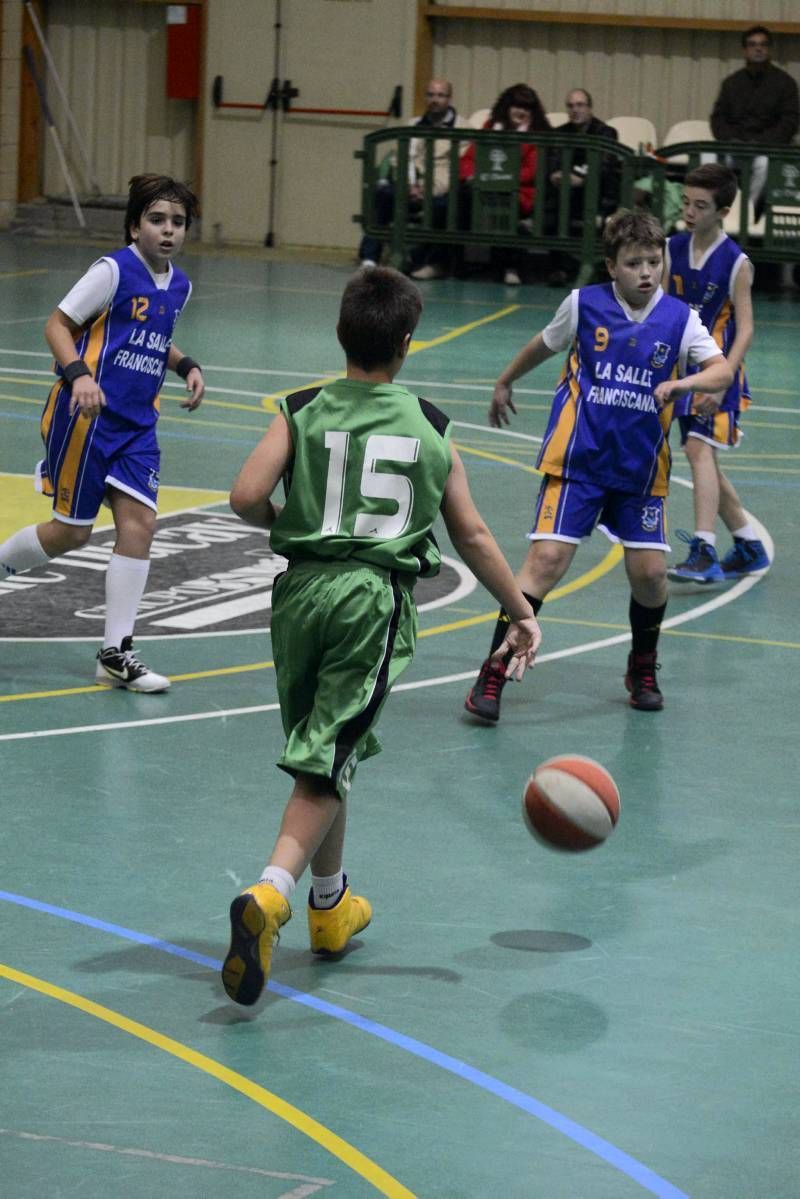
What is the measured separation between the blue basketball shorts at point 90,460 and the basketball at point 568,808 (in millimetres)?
2774

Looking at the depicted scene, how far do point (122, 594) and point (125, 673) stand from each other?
0.31m

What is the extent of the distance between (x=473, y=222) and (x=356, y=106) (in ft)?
14.5

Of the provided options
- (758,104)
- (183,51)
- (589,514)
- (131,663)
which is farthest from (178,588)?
(183,51)

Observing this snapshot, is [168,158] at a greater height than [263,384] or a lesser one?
greater

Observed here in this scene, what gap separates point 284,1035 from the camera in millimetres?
4633

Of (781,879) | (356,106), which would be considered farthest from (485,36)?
(781,879)

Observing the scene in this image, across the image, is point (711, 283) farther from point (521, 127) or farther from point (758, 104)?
point (758, 104)

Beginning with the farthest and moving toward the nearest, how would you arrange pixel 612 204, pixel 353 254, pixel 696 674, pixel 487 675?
1. pixel 353 254
2. pixel 612 204
3. pixel 696 674
4. pixel 487 675

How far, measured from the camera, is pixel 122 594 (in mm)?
7625

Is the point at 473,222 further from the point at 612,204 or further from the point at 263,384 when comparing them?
the point at 263,384

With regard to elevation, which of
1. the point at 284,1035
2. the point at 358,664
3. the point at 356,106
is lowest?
the point at 284,1035

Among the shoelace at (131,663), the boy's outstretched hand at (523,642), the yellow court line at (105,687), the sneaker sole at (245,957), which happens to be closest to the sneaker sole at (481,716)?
the yellow court line at (105,687)

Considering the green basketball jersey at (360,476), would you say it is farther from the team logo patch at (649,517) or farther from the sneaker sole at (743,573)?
the sneaker sole at (743,573)

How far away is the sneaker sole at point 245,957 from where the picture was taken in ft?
14.9
